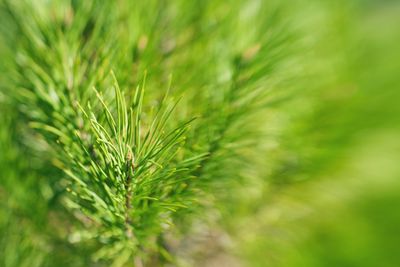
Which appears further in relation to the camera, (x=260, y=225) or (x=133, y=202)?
(x=260, y=225)

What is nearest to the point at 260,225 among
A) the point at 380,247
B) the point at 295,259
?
the point at 295,259

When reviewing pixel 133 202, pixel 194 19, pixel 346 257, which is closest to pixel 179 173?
pixel 133 202

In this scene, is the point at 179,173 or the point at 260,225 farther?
the point at 260,225

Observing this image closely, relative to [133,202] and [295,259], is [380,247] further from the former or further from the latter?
[133,202]

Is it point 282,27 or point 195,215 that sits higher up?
point 282,27

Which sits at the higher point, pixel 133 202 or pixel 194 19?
pixel 194 19

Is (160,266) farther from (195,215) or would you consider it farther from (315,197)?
(315,197)
